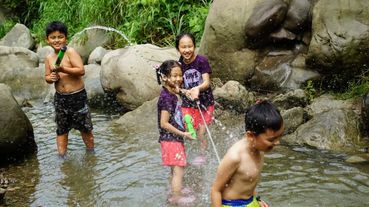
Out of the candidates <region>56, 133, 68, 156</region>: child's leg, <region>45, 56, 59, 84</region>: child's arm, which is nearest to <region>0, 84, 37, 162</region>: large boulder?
<region>56, 133, 68, 156</region>: child's leg

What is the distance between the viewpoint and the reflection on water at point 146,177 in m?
4.49

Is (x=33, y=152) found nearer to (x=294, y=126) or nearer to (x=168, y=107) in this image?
(x=168, y=107)

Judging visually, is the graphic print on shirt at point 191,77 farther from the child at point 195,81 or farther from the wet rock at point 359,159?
the wet rock at point 359,159

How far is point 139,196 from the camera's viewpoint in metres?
4.64

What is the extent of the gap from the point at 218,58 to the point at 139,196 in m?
3.64

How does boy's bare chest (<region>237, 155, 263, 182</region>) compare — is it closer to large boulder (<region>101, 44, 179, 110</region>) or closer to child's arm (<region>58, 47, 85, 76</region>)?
child's arm (<region>58, 47, 85, 76</region>)

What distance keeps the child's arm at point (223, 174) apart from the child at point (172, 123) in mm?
1244

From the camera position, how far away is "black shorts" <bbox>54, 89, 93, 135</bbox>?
18.5ft

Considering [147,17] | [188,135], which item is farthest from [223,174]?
[147,17]

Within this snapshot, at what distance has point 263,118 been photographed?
278 centimetres

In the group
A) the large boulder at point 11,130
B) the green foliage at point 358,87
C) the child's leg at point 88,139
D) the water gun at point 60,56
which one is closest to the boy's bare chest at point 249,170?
the water gun at point 60,56

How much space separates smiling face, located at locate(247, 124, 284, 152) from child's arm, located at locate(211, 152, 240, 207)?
16cm

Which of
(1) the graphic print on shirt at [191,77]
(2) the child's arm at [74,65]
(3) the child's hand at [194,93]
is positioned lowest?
(3) the child's hand at [194,93]

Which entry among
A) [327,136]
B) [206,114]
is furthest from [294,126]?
[206,114]
